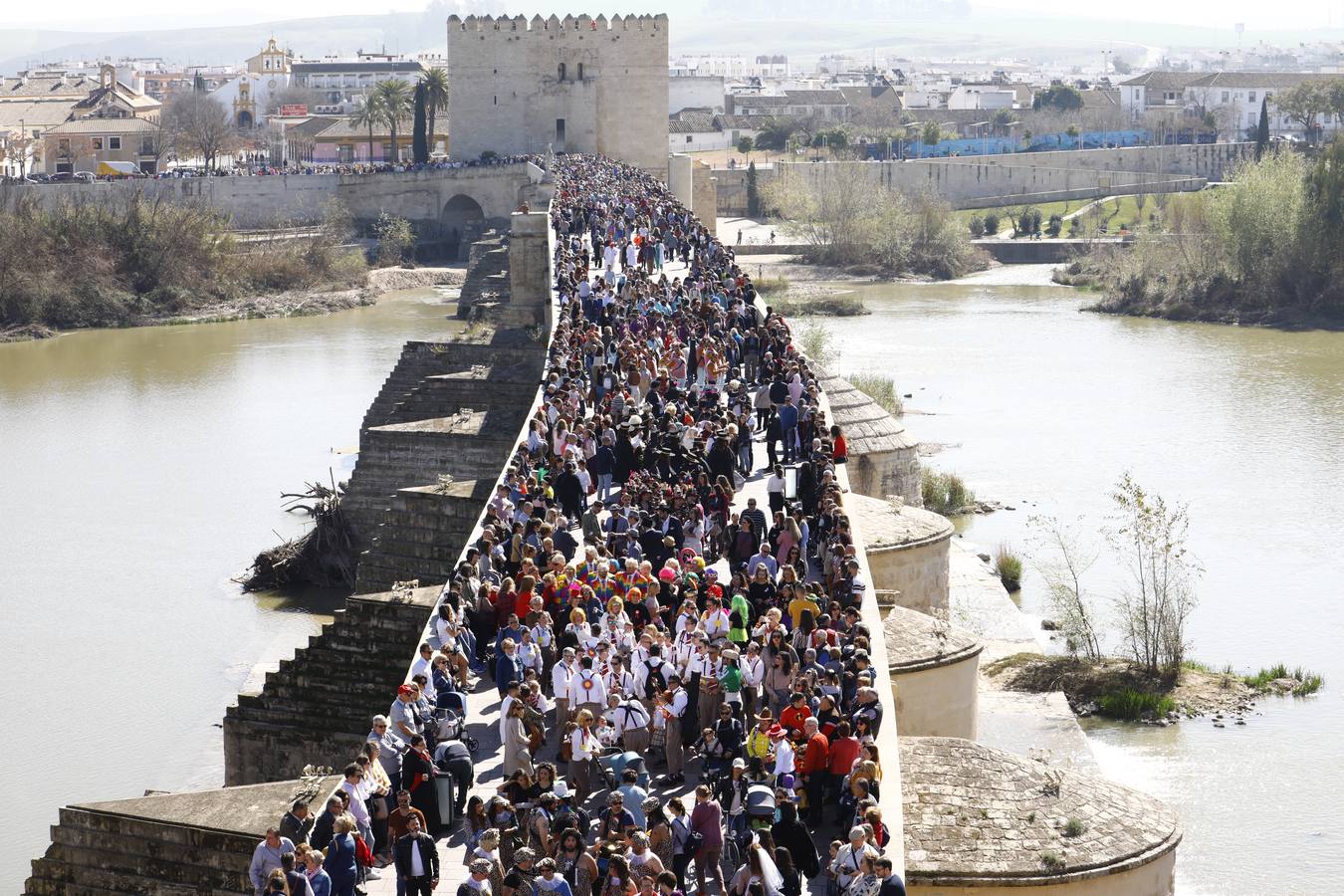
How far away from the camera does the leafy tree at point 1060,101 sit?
9756 cm

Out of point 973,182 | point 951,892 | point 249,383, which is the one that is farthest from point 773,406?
point 973,182

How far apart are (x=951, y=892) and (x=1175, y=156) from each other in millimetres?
71580

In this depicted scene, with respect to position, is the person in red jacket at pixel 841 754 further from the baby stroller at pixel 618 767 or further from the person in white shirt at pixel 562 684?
the person in white shirt at pixel 562 684

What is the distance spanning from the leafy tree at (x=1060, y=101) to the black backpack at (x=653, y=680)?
298ft

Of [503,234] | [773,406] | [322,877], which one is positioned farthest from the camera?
[503,234]

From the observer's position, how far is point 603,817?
8.46 meters

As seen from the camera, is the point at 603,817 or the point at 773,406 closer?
the point at 603,817

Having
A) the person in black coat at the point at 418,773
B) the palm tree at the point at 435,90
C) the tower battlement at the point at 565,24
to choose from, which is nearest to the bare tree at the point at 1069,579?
the person in black coat at the point at 418,773

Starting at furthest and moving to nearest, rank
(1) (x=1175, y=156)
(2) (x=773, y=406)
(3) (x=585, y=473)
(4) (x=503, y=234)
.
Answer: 1. (1) (x=1175, y=156)
2. (4) (x=503, y=234)
3. (2) (x=773, y=406)
4. (3) (x=585, y=473)

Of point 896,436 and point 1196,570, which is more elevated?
point 896,436

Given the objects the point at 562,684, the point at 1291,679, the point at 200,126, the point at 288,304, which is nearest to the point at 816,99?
the point at 200,126

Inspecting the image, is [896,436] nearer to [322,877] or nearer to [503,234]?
[322,877]

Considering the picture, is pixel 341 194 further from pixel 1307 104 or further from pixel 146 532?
pixel 1307 104

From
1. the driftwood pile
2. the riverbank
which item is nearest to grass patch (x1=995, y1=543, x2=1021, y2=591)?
the driftwood pile
